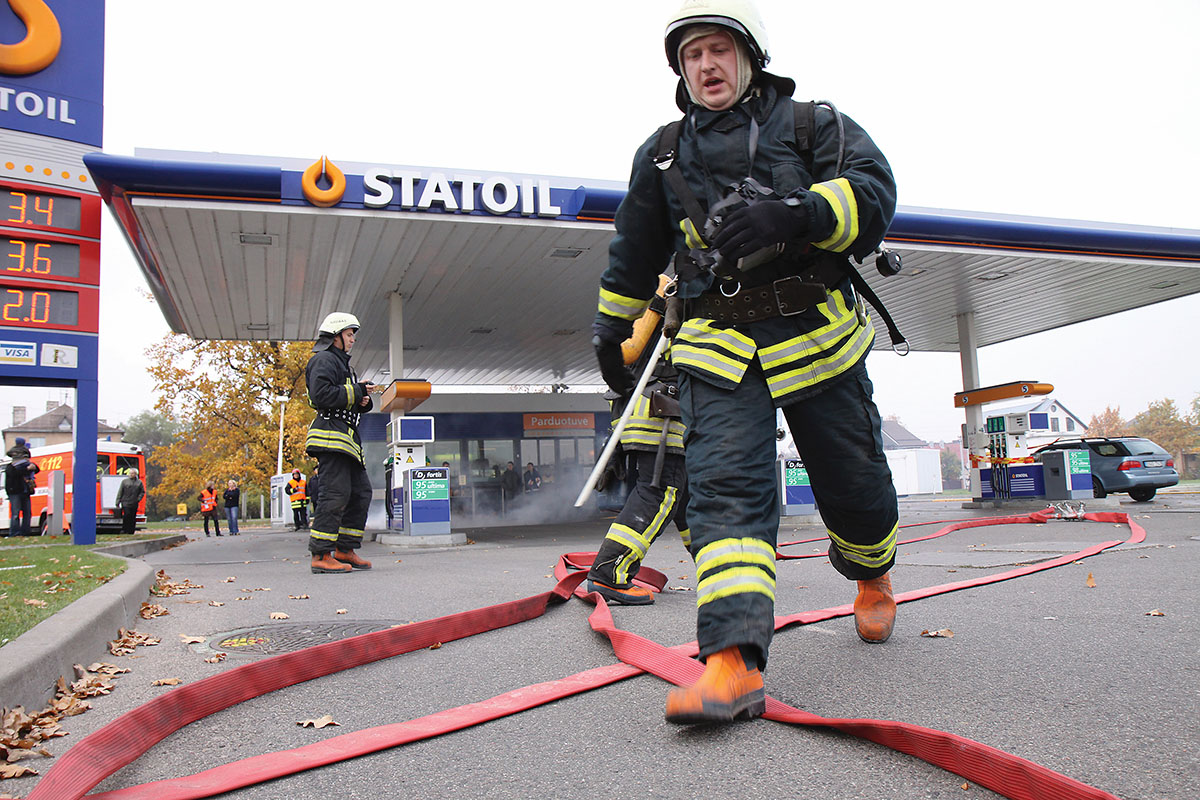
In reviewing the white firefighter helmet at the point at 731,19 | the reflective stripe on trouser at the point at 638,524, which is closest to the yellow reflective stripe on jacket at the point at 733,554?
the white firefighter helmet at the point at 731,19

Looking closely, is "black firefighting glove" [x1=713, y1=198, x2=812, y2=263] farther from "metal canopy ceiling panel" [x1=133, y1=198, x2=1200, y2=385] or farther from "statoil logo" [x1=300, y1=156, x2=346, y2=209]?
"metal canopy ceiling panel" [x1=133, y1=198, x2=1200, y2=385]

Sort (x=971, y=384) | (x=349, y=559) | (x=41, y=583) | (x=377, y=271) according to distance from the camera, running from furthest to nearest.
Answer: (x=971, y=384)
(x=377, y=271)
(x=349, y=559)
(x=41, y=583)

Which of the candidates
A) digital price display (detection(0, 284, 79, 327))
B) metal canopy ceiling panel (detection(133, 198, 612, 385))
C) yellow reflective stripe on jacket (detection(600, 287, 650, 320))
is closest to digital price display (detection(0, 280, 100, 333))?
digital price display (detection(0, 284, 79, 327))

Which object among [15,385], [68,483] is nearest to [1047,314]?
[15,385]

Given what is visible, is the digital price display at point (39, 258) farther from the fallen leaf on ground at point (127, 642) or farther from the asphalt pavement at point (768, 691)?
the fallen leaf on ground at point (127, 642)

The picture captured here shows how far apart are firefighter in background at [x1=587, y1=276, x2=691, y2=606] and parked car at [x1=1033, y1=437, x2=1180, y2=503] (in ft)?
48.9

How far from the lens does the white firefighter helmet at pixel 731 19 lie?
2344 mm

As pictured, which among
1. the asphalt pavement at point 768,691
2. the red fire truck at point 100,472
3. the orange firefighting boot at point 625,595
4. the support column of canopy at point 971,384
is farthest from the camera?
the red fire truck at point 100,472

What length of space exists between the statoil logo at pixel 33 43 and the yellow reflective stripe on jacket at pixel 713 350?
45.0ft

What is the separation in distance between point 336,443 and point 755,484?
532 centimetres

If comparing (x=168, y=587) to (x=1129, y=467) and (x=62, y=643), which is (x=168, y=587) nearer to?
(x=62, y=643)

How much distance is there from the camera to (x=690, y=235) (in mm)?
2488

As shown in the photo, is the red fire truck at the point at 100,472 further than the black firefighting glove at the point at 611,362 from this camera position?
Yes

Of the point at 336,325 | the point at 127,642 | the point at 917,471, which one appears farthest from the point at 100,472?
the point at 917,471
